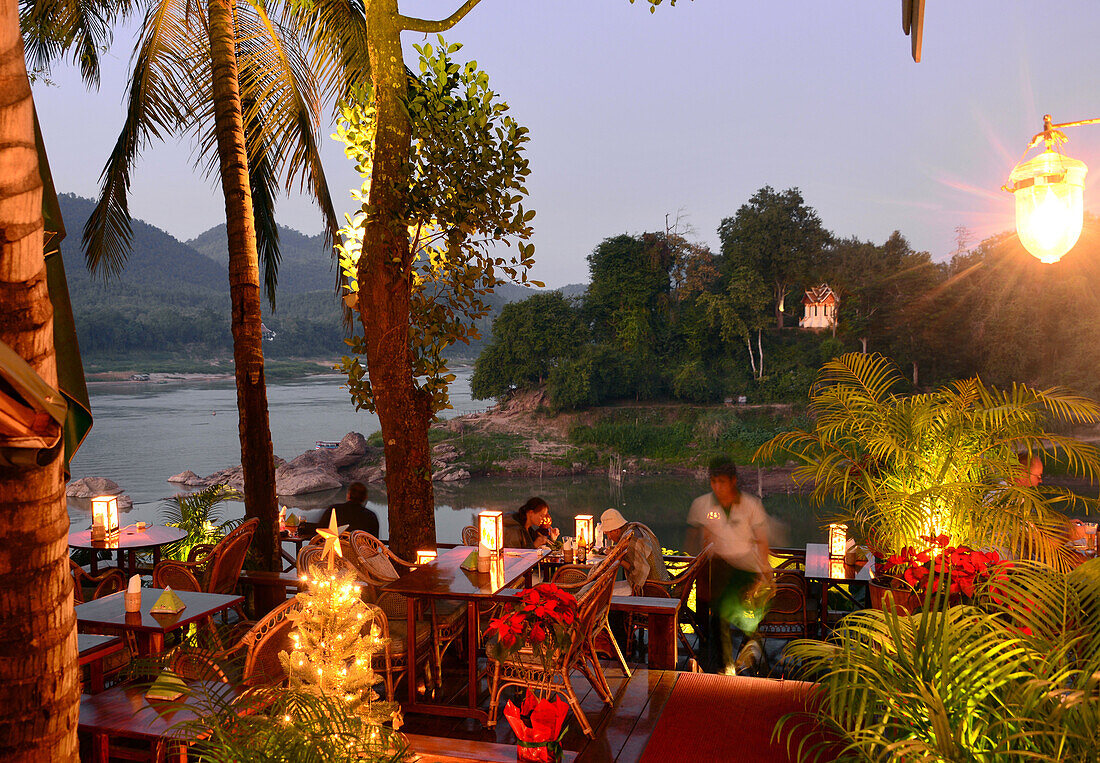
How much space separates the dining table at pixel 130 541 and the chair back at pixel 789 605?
4743mm

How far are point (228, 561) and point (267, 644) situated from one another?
234 cm

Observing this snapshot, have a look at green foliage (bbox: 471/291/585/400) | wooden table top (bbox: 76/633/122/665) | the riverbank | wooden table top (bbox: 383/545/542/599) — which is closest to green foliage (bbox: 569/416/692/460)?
green foliage (bbox: 471/291/585/400)

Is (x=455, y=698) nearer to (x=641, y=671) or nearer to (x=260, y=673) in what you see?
(x=641, y=671)

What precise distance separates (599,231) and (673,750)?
100358 millimetres

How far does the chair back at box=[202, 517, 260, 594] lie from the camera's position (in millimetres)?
5094

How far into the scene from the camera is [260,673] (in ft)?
10.3

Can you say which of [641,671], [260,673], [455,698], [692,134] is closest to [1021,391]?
[641,671]

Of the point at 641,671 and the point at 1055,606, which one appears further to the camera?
the point at 641,671

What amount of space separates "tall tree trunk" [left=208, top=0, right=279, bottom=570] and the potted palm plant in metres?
4.23

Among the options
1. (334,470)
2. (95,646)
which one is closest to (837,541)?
(95,646)

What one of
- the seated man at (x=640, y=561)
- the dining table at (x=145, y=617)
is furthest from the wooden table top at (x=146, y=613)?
the seated man at (x=640, y=561)

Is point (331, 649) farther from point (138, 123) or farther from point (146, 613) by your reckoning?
point (138, 123)

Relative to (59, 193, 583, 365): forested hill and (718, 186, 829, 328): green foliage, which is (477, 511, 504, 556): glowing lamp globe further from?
(718, 186, 829, 328): green foliage

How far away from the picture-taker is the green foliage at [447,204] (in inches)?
194
